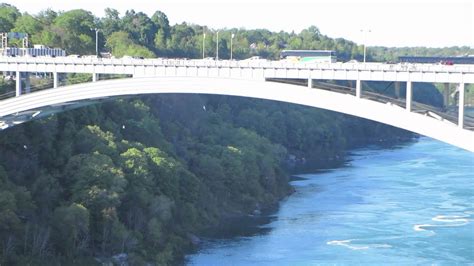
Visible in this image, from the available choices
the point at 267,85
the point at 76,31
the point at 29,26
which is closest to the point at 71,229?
the point at 267,85

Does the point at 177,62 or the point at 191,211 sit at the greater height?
the point at 177,62

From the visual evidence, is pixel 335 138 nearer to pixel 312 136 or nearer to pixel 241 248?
pixel 312 136

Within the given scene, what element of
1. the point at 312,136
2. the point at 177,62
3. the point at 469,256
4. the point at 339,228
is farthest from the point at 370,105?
the point at 312,136

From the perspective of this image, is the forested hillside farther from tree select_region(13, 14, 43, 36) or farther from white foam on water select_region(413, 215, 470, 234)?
white foam on water select_region(413, 215, 470, 234)

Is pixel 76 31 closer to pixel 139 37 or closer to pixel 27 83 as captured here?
pixel 139 37

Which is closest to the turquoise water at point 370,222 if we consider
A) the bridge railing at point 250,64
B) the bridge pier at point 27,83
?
the bridge railing at point 250,64
